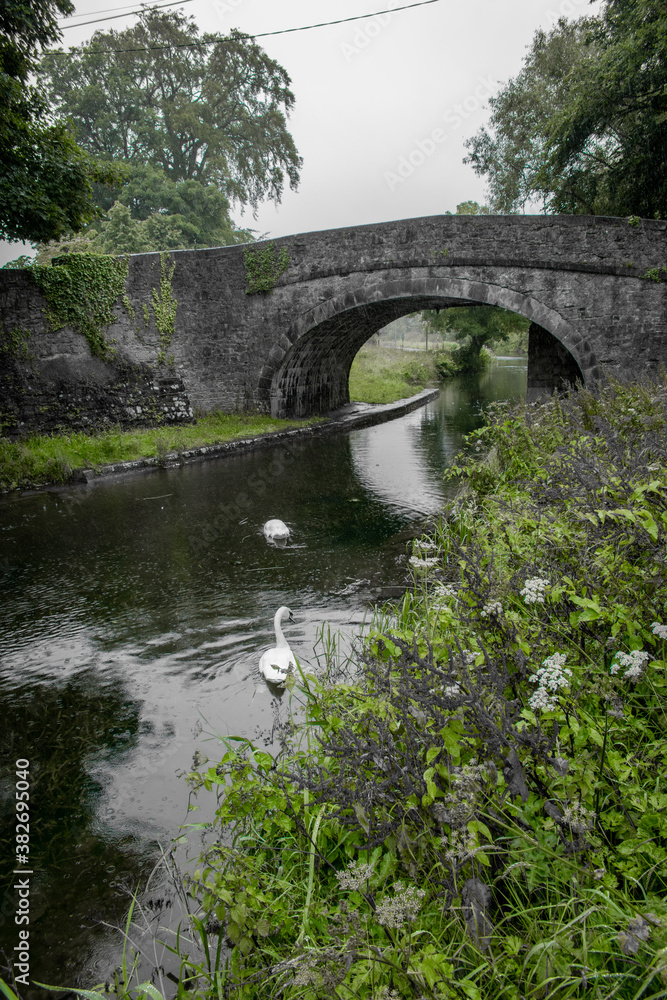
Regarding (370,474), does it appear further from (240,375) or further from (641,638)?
(641,638)

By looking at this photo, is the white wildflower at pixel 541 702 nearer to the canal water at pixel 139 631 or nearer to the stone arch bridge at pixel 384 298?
the canal water at pixel 139 631

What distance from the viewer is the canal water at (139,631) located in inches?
103

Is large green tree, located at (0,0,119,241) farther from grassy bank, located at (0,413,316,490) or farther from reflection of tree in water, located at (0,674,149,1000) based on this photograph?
reflection of tree in water, located at (0,674,149,1000)

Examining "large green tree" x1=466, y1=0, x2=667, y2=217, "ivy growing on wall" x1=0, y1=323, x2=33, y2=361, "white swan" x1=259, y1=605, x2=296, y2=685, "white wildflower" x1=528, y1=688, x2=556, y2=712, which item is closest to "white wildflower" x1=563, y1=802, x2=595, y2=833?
"white wildflower" x1=528, y1=688, x2=556, y2=712

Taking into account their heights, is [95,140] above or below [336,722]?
above

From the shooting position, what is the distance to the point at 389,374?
Answer: 2472 centimetres

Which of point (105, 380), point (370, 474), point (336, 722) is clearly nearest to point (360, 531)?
point (370, 474)

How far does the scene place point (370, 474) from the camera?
9906mm

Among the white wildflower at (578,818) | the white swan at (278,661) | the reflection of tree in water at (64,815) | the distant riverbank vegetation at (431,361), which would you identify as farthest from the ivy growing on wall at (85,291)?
the white wildflower at (578,818)

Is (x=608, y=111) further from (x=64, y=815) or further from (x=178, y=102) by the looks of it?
(x=178, y=102)

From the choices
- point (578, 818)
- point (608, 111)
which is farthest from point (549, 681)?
point (608, 111)

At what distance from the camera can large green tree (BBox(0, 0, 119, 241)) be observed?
7926 millimetres

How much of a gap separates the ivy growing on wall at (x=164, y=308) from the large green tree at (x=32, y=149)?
356 centimetres

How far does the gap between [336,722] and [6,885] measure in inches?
70.9
